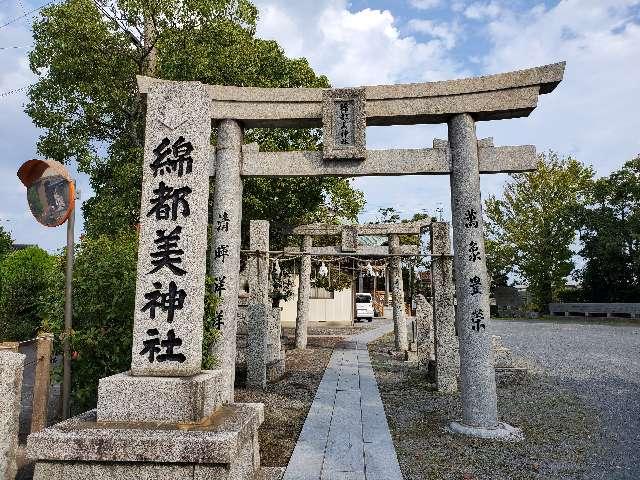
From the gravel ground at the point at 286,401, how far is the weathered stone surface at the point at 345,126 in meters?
4.31

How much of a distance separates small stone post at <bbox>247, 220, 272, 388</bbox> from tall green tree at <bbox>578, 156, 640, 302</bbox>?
94.7 feet

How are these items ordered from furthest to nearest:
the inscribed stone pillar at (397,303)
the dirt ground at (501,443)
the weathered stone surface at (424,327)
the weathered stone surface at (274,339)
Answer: the inscribed stone pillar at (397,303) < the weathered stone surface at (424,327) < the weathered stone surface at (274,339) < the dirt ground at (501,443)

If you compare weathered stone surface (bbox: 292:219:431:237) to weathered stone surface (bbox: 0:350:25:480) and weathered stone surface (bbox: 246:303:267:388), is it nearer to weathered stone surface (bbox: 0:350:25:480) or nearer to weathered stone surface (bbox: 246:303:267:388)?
weathered stone surface (bbox: 246:303:267:388)

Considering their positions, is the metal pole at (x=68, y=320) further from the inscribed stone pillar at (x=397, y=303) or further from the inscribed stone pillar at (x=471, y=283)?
the inscribed stone pillar at (x=397, y=303)

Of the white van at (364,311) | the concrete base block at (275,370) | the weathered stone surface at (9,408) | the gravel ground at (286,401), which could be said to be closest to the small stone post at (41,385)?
the weathered stone surface at (9,408)

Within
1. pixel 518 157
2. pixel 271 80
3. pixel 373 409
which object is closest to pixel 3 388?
pixel 373 409

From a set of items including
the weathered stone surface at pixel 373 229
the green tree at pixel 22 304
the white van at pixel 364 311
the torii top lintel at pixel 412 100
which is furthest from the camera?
the white van at pixel 364 311

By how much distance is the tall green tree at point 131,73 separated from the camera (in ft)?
52.1

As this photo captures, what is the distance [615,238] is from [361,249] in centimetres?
2395

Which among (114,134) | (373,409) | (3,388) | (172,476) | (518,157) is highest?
(114,134)

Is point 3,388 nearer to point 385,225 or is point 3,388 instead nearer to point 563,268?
point 385,225

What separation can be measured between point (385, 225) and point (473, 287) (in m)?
9.27

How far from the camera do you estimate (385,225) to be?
16094 millimetres

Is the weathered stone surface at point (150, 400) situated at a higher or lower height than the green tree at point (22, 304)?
lower
